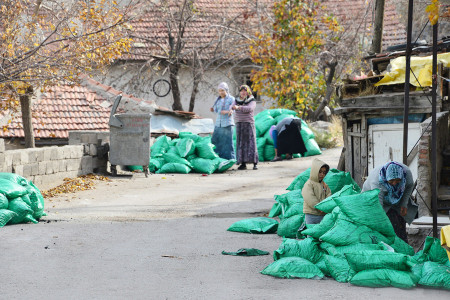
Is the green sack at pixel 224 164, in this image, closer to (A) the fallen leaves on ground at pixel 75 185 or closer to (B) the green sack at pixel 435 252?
(A) the fallen leaves on ground at pixel 75 185

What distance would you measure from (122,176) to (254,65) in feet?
40.5

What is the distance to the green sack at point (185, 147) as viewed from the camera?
15273 millimetres

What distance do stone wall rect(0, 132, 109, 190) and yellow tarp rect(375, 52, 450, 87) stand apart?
17.9 ft

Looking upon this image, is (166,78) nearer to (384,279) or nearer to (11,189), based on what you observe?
(11,189)

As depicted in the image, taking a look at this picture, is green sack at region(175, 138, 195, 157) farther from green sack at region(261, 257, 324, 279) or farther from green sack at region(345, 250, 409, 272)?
green sack at region(345, 250, 409, 272)

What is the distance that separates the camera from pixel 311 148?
1816 centimetres

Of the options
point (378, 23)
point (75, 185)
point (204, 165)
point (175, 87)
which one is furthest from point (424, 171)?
point (175, 87)

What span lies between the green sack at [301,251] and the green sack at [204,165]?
28.3ft

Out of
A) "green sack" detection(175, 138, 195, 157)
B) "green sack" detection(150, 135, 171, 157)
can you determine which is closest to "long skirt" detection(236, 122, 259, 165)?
"green sack" detection(175, 138, 195, 157)

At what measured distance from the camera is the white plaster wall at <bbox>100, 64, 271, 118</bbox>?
26.0 metres

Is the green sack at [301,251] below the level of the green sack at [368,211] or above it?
below

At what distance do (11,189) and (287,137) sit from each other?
1018cm

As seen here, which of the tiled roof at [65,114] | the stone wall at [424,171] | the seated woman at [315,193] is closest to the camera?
the seated woman at [315,193]

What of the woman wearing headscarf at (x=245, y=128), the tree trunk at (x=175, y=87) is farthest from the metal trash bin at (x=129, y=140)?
the tree trunk at (x=175, y=87)
